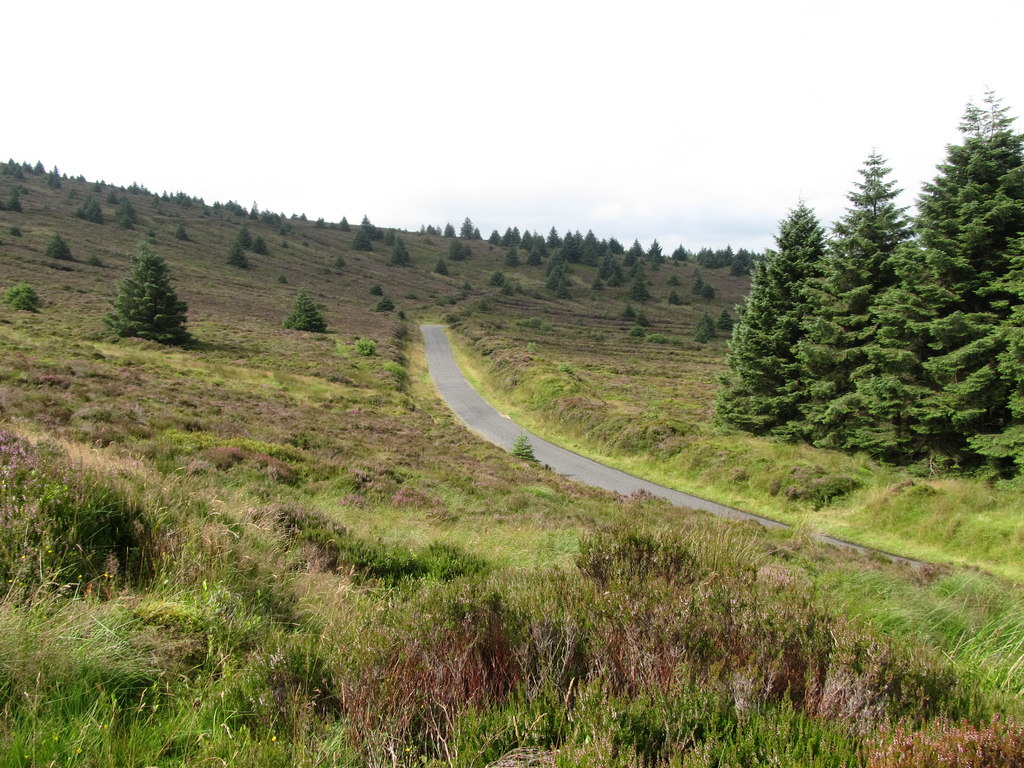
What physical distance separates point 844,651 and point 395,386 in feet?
119

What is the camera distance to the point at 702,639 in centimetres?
281

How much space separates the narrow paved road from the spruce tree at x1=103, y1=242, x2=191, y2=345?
19779 millimetres

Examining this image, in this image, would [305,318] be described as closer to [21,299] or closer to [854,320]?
[21,299]

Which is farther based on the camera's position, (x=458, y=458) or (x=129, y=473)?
(x=458, y=458)

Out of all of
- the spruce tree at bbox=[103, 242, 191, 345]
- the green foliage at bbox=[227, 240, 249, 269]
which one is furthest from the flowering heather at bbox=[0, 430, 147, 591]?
the green foliage at bbox=[227, 240, 249, 269]

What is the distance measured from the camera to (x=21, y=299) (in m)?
39.0

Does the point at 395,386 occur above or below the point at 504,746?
below

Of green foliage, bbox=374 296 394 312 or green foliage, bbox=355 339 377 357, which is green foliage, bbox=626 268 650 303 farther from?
green foliage, bbox=355 339 377 357

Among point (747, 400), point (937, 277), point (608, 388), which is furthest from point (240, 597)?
point (608, 388)

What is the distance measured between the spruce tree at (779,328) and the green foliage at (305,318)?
43.7m

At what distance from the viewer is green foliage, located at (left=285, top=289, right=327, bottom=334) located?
180 feet

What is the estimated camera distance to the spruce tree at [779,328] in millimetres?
23344

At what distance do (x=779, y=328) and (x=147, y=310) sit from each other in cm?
4039

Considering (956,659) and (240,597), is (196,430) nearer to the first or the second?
(240,597)
